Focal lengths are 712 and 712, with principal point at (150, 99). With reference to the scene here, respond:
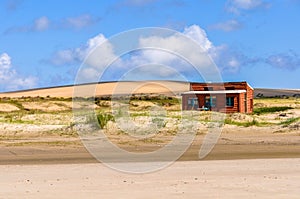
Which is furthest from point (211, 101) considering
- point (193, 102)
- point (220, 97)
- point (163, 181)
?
point (163, 181)

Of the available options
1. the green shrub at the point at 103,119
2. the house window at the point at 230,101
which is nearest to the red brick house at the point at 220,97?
the house window at the point at 230,101

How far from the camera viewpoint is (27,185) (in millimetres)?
16141

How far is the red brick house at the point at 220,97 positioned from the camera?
1903 inches

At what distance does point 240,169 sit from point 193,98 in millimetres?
30599

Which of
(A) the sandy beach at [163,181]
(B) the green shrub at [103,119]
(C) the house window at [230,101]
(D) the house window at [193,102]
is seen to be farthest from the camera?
(D) the house window at [193,102]

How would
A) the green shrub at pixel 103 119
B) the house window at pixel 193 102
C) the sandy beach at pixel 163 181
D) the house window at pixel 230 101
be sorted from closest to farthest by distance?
1. the sandy beach at pixel 163 181
2. the green shrub at pixel 103 119
3. the house window at pixel 230 101
4. the house window at pixel 193 102

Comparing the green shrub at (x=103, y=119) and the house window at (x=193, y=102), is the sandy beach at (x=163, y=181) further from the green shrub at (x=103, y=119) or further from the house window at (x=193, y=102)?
Result: the house window at (x=193, y=102)

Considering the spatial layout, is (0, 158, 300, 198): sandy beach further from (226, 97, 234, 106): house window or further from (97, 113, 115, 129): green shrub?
(226, 97, 234, 106): house window

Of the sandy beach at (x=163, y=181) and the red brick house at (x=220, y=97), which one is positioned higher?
the red brick house at (x=220, y=97)

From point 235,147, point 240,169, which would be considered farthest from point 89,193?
point 235,147

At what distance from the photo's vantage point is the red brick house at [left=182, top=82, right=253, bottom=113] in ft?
159

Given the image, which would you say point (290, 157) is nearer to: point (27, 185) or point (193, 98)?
point (27, 185)

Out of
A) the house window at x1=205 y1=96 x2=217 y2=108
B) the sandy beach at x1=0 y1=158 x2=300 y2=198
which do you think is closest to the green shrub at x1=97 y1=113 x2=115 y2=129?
the house window at x1=205 y1=96 x2=217 y2=108

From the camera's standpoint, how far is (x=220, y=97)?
48.9 meters
